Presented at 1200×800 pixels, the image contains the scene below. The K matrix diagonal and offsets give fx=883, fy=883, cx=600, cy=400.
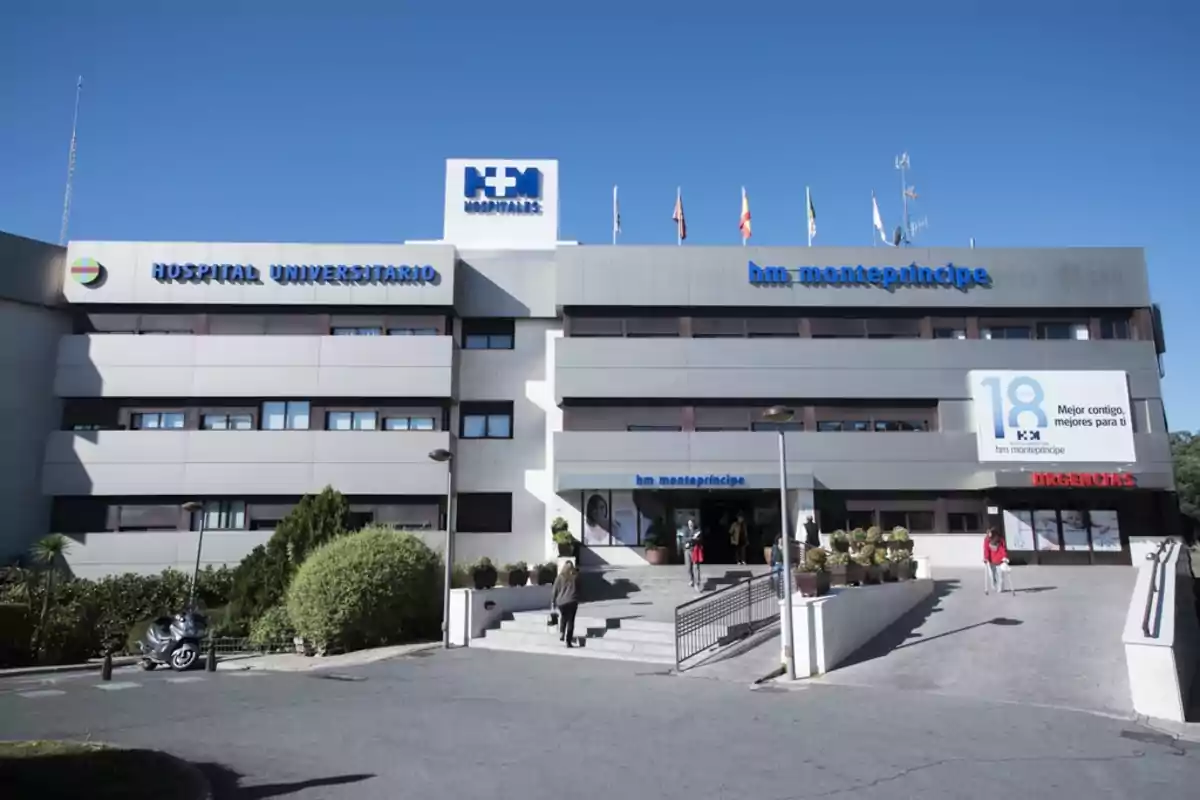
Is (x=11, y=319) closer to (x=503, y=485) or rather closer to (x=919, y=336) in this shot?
(x=503, y=485)

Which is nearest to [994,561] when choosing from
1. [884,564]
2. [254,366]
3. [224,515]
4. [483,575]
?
[884,564]

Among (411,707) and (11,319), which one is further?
(11,319)

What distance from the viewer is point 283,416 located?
1249 inches

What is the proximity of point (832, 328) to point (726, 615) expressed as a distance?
18.0m

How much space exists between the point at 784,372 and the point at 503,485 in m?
10.9

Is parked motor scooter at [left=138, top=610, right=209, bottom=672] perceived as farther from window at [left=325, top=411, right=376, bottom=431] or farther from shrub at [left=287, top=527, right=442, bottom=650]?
window at [left=325, top=411, right=376, bottom=431]

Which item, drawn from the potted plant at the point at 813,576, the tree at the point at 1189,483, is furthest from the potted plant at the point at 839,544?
the tree at the point at 1189,483

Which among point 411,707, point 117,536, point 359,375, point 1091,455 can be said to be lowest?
point 411,707

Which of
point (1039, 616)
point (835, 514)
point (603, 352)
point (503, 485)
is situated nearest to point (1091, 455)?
point (835, 514)

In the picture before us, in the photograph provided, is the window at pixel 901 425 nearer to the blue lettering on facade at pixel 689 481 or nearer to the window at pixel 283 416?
the blue lettering on facade at pixel 689 481

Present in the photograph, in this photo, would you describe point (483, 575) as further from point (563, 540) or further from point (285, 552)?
point (563, 540)

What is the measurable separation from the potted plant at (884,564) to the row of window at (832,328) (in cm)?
1375

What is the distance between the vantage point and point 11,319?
30.5 meters

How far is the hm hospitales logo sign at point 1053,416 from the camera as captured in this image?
30312 millimetres
